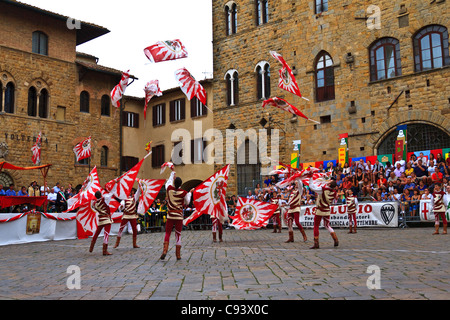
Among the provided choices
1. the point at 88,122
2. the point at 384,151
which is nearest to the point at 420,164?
the point at 384,151

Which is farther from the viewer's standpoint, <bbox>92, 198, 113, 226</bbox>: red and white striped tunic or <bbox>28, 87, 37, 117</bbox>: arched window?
<bbox>28, 87, 37, 117</bbox>: arched window

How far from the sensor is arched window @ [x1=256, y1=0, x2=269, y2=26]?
32375 mm

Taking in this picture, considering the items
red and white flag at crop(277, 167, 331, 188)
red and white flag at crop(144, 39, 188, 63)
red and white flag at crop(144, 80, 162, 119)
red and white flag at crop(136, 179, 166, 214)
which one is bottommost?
red and white flag at crop(136, 179, 166, 214)

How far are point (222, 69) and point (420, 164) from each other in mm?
17146

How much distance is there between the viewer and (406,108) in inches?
1006

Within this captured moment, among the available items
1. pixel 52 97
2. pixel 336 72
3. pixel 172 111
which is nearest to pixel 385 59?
pixel 336 72

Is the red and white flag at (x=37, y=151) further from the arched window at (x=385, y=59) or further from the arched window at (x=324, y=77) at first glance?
the arched window at (x=385, y=59)

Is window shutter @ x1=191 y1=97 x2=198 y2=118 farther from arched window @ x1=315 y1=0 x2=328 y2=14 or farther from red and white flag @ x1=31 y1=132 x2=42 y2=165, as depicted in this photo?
arched window @ x1=315 y1=0 x2=328 y2=14

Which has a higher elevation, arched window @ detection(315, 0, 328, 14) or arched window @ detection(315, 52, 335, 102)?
arched window @ detection(315, 0, 328, 14)

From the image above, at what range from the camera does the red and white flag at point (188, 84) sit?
1995 cm

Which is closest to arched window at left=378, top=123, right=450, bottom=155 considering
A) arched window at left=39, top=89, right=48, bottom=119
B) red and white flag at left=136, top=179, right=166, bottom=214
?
red and white flag at left=136, top=179, right=166, bottom=214

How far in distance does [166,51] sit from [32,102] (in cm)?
1854

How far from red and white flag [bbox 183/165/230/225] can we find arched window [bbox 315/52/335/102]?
1504 centimetres

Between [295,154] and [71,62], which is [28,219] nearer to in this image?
[295,154]
